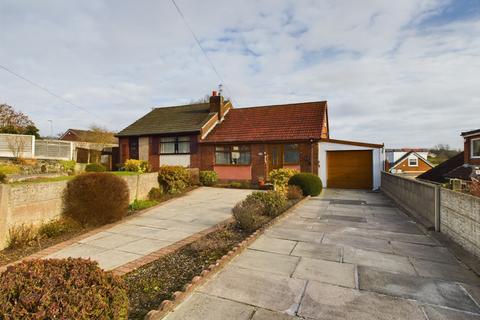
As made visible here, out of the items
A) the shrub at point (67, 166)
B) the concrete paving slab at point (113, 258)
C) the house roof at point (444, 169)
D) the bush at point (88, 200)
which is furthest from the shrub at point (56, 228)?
the house roof at point (444, 169)

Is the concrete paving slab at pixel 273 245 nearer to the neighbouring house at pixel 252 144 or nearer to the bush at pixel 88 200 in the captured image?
the bush at pixel 88 200

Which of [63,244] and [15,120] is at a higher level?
[15,120]

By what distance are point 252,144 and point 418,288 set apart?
13619mm

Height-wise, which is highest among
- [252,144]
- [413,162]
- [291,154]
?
[252,144]

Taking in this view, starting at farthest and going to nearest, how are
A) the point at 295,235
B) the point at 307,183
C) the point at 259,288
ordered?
the point at 307,183 → the point at 295,235 → the point at 259,288

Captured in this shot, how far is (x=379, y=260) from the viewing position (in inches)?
176

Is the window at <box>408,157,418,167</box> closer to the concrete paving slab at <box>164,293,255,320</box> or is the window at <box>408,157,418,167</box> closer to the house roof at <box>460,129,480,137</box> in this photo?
the house roof at <box>460,129,480,137</box>

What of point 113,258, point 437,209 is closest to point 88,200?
point 113,258

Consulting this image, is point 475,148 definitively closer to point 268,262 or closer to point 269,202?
point 269,202

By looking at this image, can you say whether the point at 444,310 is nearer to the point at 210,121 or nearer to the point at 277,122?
the point at 277,122

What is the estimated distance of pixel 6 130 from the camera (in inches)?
738

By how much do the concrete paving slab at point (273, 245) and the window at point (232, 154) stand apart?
11.3 m

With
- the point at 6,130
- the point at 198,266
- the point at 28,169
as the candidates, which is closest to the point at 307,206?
the point at 198,266

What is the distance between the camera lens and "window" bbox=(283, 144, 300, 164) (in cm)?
1580
